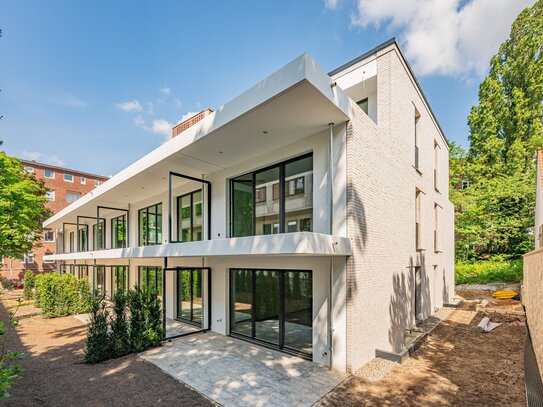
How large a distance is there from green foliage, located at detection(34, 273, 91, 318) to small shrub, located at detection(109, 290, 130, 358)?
20.4ft

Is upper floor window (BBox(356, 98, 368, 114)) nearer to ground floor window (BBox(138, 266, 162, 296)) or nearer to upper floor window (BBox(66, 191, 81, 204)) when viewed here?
ground floor window (BBox(138, 266, 162, 296))

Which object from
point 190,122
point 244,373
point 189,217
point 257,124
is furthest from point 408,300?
point 190,122

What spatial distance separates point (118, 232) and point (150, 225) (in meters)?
4.42

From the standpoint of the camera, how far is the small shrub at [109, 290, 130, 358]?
24.5 feet

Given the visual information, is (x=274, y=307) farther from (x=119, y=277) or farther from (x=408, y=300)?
(x=119, y=277)

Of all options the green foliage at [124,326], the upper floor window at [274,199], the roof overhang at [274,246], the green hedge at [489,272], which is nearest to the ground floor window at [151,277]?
the green foliage at [124,326]

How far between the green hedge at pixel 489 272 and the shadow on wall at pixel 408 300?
979 centimetres

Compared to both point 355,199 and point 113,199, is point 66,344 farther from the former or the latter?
point 355,199

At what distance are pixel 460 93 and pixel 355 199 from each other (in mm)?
23450

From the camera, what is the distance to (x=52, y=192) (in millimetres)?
34531

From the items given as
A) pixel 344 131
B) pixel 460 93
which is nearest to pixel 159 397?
pixel 344 131

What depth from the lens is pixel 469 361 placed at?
7227mm

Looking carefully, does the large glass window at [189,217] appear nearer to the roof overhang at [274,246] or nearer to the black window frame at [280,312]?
the roof overhang at [274,246]

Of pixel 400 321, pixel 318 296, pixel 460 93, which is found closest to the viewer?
pixel 318 296
